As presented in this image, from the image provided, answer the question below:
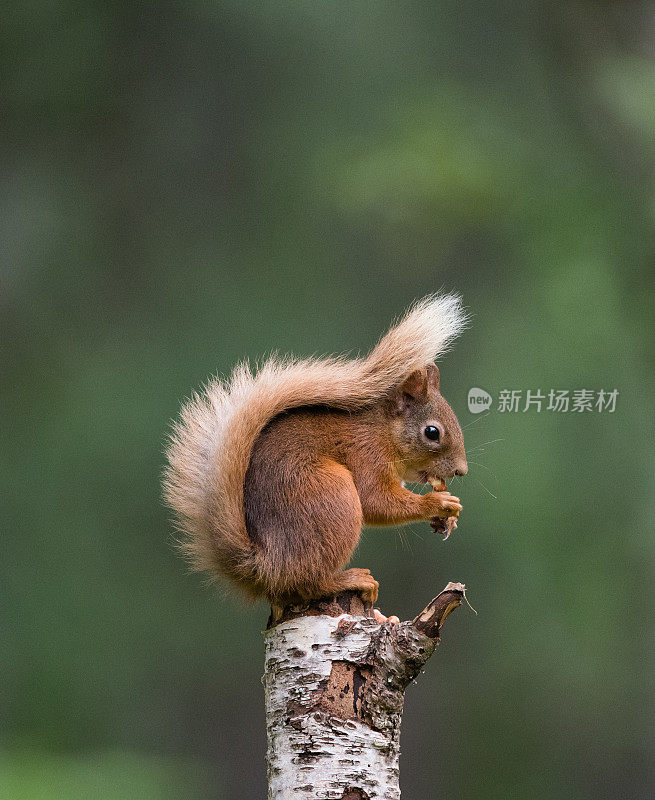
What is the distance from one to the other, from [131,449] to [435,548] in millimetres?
1510

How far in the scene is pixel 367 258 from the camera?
484 cm

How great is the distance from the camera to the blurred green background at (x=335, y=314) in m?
4.46

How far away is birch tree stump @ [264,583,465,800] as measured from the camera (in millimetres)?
1715

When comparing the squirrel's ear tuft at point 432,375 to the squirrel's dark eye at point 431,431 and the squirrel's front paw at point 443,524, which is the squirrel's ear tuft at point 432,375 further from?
the squirrel's front paw at point 443,524

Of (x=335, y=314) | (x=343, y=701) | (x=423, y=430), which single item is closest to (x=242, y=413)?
(x=423, y=430)

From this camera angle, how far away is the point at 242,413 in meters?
1.93

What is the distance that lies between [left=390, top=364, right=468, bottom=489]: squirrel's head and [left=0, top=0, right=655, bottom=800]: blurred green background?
6.88ft

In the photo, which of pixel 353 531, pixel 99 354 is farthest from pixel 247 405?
pixel 99 354

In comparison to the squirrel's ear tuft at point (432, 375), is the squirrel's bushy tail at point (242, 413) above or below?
below

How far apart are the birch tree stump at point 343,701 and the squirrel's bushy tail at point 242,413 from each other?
0.22 meters

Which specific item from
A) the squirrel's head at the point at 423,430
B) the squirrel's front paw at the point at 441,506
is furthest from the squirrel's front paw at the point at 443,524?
the squirrel's head at the point at 423,430

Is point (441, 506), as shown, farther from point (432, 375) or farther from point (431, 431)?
point (432, 375)

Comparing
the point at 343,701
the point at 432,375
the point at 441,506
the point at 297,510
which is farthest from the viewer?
the point at 432,375

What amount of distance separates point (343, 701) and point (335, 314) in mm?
3110
